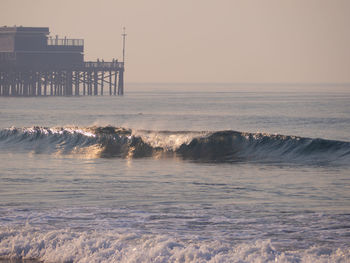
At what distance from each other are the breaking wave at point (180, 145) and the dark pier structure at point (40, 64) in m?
62.3

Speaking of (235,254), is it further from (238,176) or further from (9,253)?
(238,176)

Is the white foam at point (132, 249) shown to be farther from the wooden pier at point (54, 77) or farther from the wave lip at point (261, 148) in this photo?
the wooden pier at point (54, 77)

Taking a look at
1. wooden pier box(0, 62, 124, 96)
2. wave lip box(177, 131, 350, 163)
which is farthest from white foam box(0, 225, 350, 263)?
wooden pier box(0, 62, 124, 96)

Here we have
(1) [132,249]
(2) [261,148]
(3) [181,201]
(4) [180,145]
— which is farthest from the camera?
(4) [180,145]

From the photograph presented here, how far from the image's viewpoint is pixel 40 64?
9944 cm

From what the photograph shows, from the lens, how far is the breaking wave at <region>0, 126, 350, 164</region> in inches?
1018

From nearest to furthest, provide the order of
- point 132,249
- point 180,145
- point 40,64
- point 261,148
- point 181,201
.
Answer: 1. point 132,249
2. point 181,201
3. point 261,148
4. point 180,145
5. point 40,64

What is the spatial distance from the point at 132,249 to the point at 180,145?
18.9 meters

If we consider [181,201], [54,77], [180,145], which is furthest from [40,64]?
[181,201]

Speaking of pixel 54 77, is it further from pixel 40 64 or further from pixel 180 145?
pixel 180 145

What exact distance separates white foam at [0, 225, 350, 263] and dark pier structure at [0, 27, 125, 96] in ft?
286

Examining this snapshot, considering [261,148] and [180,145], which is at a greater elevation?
[261,148]

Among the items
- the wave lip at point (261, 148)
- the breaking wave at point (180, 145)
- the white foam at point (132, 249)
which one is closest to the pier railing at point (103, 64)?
the breaking wave at point (180, 145)

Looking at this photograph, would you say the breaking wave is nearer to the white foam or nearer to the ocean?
the ocean
